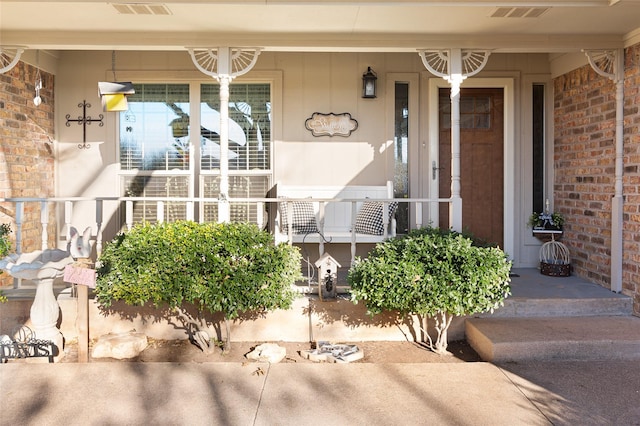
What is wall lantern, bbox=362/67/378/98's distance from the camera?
20.4ft

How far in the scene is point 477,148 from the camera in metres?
6.44

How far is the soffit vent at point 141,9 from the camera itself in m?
4.47

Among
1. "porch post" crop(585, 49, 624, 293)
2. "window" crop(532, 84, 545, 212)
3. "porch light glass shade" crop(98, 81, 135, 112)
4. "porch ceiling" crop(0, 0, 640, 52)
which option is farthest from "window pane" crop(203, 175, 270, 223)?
"porch post" crop(585, 49, 624, 293)

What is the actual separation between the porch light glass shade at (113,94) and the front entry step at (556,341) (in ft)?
12.6

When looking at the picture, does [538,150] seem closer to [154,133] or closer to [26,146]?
[154,133]

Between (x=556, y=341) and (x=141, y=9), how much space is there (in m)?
4.21

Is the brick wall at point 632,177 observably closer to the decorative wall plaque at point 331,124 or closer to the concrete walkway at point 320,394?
the concrete walkway at point 320,394

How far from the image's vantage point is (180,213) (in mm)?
6457

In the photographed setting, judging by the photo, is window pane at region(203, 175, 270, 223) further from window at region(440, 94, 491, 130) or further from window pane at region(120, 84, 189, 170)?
window at region(440, 94, 491, 130)

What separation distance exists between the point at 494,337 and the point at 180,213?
3.79 meters

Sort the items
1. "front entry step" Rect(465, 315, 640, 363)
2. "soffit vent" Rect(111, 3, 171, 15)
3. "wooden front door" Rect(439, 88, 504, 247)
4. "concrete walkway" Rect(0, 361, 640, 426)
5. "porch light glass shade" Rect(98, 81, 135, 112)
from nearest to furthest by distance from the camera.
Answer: "concrete walkway" Rect(0, 361, 640, 426), "front entry step" Rect(465, 315, 640, 363), "soffit vent" Rect(111, 3, 171, 15), "porch light glass shade" Rect(98, 81, 135, 112), "wooden front door" Rect(439, 88, 504, 247)

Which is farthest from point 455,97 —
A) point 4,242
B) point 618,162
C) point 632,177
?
point 4,242

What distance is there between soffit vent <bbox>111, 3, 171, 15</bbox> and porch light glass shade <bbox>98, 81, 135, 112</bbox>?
0.89 metres

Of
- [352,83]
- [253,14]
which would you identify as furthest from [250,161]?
[253,14]
